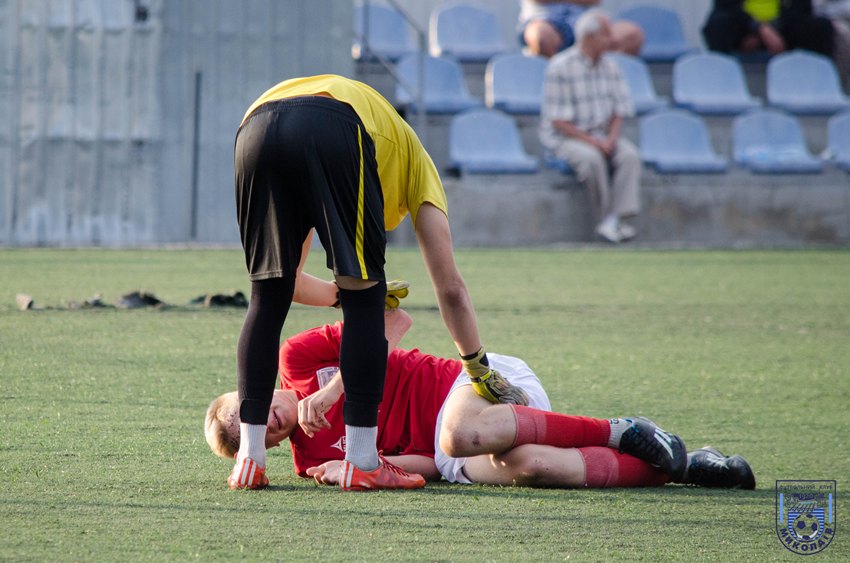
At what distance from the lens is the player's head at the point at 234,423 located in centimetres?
312

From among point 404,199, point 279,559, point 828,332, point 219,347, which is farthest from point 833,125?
point 279,559

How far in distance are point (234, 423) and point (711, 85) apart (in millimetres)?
11781

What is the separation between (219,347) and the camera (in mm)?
5383

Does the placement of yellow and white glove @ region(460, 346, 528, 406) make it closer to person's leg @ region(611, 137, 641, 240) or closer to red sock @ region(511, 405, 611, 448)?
red sock @ region(511, 405, 611, 448)

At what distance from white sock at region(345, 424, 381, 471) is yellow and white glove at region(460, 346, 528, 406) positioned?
0.94ft

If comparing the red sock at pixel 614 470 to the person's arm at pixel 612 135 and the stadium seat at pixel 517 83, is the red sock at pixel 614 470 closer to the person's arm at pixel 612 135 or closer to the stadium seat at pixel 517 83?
the person's arm at pixel 612 135

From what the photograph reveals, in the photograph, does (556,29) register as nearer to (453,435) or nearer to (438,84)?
(438,84)

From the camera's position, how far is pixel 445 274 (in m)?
3.03

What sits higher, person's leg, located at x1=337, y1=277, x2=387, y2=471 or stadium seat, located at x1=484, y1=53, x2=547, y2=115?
stadium seat, located at x1=484, y1=53, x2=547, y2=115

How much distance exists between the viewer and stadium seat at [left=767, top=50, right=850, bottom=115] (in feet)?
47.2

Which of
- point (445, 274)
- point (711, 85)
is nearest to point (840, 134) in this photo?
point (711, 85)

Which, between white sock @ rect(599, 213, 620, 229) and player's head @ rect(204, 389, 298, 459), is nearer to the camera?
player's head @ rect(204, 389, 298, 459)

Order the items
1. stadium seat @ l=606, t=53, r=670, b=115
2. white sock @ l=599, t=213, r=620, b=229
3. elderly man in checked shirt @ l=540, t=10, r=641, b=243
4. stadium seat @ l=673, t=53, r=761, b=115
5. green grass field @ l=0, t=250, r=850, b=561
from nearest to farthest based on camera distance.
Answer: green grass field @ l=0, t=250, r=850, b=561
elderly man in checked shirt @ l=540, t=10, r=641, b=243
white sock @ l=599, t=213, r=620, b=229
stadium seat @ l=606, t=53, r=670, b=115
stadium seat @ l=673, t=53, r=761, b=115

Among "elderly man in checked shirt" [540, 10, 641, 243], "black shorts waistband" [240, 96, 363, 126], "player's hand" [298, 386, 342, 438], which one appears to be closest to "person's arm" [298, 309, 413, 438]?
"player's hand" [298, 386, 342, 438]
